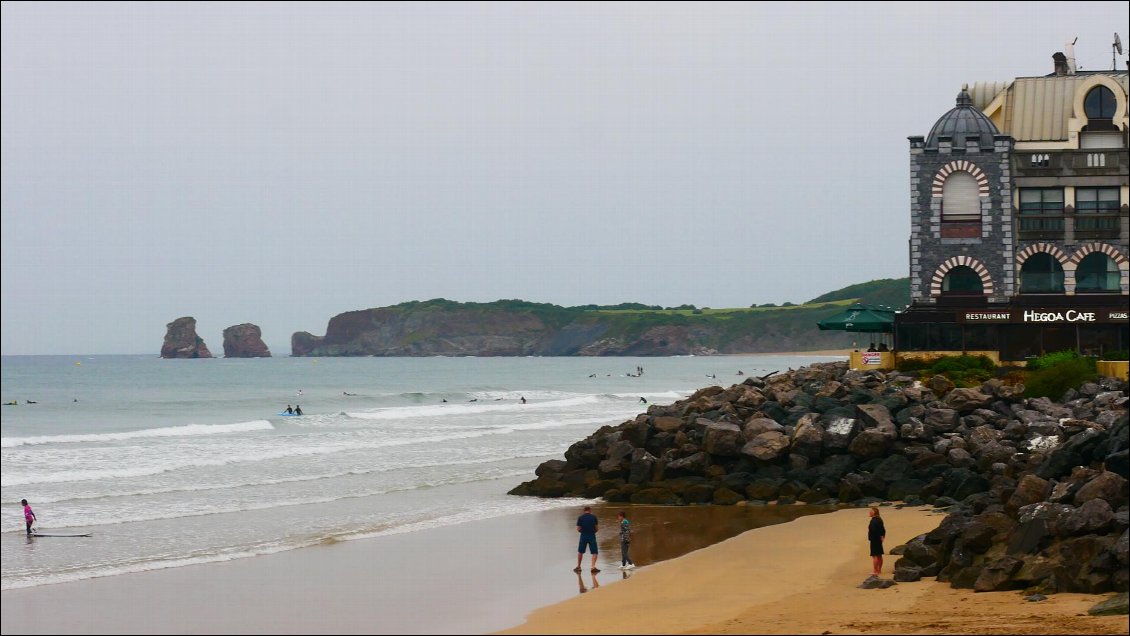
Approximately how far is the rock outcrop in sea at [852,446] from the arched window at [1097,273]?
1063 cm

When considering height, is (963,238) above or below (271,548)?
above

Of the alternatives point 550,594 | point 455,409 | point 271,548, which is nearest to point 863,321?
point 271,548

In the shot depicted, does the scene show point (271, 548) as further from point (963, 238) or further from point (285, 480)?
point (963, 238)

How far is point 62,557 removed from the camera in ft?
82.4

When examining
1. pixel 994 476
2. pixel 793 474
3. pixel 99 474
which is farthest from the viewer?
pixel 99 474

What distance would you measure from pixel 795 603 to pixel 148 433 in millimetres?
44741

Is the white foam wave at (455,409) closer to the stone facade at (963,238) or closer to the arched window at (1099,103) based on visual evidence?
the stone facade at (963,238)

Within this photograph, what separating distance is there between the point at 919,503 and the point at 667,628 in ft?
46.0

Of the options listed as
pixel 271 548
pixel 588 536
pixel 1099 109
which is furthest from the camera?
pixel 1099 109

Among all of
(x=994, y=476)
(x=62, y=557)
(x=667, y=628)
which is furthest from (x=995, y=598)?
(x=62, y=557)

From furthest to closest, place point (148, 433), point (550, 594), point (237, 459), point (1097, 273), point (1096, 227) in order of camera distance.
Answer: point (148, 433) < point (1097, 273) < point (1096, 227) < point (237, 459) < point (550, 594)

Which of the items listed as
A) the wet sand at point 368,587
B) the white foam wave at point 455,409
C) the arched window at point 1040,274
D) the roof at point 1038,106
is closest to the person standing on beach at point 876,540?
the wet sand at point 368,587

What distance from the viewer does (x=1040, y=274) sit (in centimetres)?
4828

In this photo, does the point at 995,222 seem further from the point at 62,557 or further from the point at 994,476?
the point at 62,557
